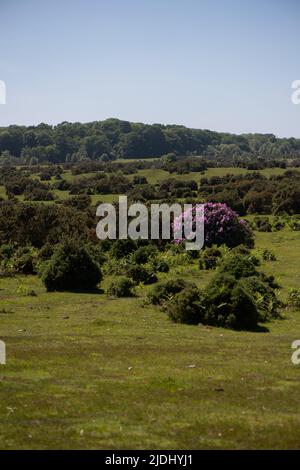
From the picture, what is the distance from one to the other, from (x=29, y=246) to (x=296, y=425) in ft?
128

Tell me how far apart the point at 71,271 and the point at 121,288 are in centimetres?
383

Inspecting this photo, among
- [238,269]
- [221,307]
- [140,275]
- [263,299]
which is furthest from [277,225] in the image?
[221,307]

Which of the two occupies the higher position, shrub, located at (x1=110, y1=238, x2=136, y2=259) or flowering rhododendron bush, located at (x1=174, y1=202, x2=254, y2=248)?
flowering rhododendron bush, located at (x1=174, y1=202, x2=254, y2=248)

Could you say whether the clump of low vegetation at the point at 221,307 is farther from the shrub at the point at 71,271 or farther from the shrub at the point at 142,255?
the shrub at the point at 142,255

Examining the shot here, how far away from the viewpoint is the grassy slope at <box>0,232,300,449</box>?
43.2 feet

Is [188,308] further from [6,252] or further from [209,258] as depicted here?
[6,252]

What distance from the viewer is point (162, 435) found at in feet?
42.9

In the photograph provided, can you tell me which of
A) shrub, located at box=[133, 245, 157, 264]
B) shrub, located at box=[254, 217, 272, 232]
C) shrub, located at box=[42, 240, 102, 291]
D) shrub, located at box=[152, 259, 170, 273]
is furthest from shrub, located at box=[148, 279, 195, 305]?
shrub, located at box=[254, 217, 272, 232]

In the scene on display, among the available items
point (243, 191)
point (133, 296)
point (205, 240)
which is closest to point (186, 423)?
point (133, 296)

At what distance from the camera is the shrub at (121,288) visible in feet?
112

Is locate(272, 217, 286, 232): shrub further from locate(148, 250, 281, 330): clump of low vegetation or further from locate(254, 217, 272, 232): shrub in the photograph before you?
locate(148, 250, 281, 330): clump of low vegetation

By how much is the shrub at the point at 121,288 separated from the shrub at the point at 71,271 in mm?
2649

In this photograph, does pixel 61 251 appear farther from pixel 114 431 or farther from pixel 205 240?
pixel 114 431

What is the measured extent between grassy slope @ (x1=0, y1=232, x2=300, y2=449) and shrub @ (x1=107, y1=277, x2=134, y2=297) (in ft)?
15.5
